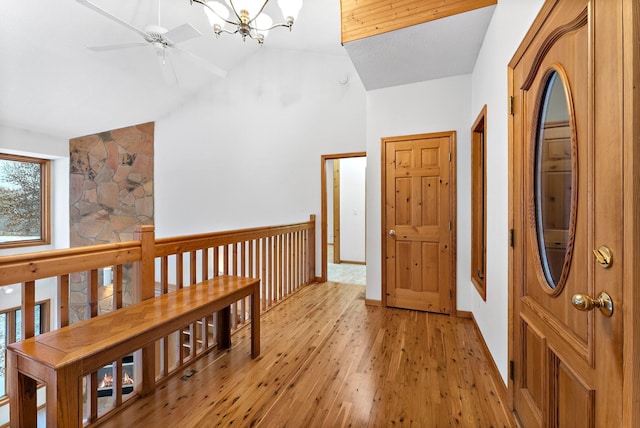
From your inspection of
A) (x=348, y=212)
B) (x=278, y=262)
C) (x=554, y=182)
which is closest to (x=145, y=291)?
(x=278, y=262)

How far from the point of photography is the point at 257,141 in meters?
5.00

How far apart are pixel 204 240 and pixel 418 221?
2167mm

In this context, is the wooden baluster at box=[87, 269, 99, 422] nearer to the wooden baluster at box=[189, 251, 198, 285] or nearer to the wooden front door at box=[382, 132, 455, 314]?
the wooden baluster at box=[189, 251, 198, 285]

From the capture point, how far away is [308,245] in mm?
4379

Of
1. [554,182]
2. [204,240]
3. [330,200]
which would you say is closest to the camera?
[554,182]

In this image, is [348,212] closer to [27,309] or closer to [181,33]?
[181,33]

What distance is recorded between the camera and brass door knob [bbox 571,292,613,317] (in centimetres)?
75

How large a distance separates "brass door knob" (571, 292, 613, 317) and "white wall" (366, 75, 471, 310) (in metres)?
2.24

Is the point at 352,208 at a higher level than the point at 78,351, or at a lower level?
higher

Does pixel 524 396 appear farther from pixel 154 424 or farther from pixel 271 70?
pixel 271 70

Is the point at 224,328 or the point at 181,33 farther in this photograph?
the point at 181,33

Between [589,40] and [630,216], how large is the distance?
55 centimetres

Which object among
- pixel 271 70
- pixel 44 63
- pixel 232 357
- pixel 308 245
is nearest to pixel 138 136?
pixel 44 63

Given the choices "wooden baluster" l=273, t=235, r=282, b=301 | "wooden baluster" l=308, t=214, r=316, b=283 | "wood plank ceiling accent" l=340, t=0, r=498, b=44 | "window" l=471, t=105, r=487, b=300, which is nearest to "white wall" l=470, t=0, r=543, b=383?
"wood plank ceiling accent" l=340, t=0, r=498, b=44
